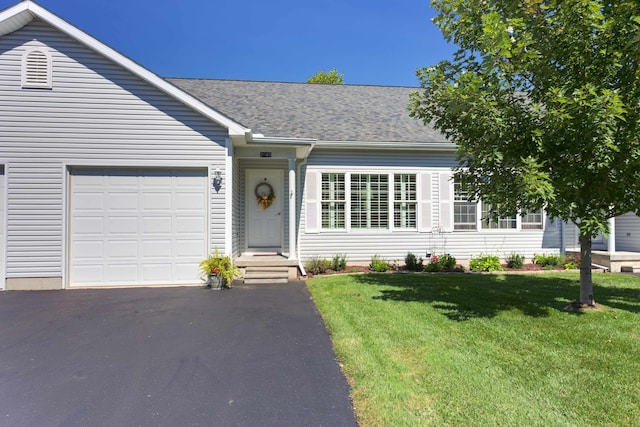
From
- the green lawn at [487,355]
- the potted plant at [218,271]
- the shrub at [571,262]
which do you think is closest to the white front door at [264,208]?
the potted plant at [218,271]

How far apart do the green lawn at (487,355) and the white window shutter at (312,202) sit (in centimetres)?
335

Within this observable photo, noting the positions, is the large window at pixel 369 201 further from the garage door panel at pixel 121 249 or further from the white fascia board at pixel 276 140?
the garage door panel at pixel 121 249

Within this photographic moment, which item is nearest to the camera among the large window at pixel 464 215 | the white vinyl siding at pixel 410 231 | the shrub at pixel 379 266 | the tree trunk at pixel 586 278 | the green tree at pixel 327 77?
the tree trunk at pixel 586 278

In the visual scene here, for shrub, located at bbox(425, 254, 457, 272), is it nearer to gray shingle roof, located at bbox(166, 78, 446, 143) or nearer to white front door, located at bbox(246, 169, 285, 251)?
gray shingle roof, located at bbox(166, 78, 446, 143)

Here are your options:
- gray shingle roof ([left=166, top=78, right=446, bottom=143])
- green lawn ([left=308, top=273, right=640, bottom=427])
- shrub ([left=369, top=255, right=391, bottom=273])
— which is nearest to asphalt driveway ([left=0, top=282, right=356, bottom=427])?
green lawn ([left=308, top=273, right=640, bottom=427])

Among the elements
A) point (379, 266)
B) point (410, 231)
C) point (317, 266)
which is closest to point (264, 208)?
point (317, 266)

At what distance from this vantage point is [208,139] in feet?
25.4

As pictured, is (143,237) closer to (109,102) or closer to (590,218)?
(109,102)

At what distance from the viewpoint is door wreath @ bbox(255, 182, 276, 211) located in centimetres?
1005

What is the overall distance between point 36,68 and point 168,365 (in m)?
7.17

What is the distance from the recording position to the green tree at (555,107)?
437 centimetres

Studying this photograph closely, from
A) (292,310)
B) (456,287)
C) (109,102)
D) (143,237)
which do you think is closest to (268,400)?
(292,310)

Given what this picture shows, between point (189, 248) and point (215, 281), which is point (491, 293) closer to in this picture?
point (215, 281)

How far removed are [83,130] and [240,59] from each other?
11165mm
